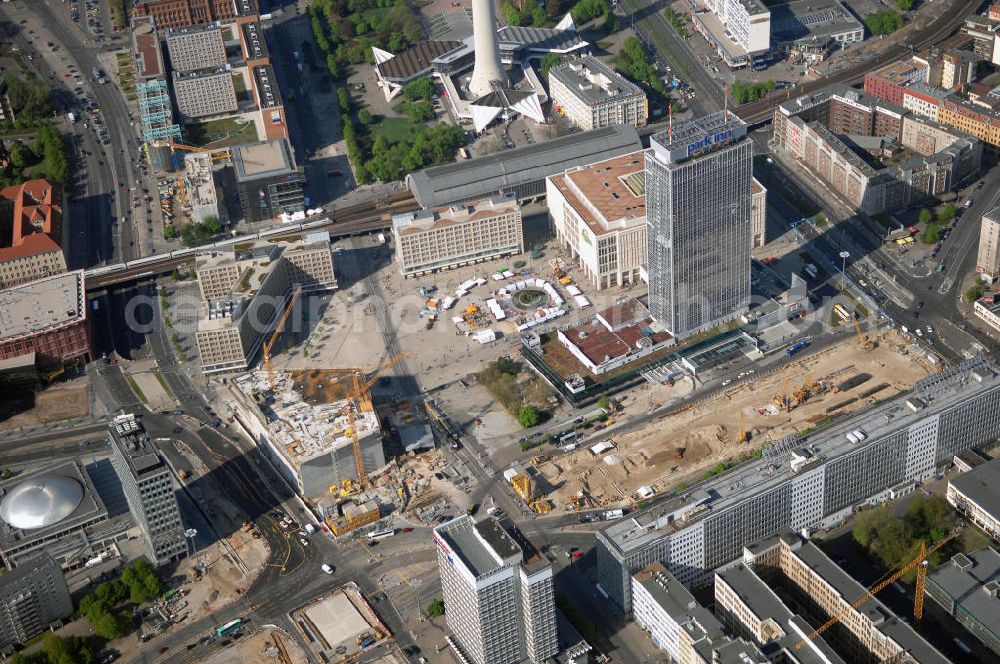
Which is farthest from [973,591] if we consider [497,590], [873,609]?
[497,590]

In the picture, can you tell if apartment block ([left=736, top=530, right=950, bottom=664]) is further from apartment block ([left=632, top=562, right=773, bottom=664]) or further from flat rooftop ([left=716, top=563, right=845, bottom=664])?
apartment block ([left=632, top=562, right=773, bottom=664])

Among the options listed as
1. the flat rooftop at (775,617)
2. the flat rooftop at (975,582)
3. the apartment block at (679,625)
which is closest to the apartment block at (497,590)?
the apartment block at (679,625)

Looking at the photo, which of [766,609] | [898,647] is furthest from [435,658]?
[898,647]

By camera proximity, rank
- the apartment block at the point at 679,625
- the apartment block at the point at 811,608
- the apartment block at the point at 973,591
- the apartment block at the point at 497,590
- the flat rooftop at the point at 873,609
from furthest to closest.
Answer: the apartment block at the point at 973,591 → the apartment block at the point at 497,590 → the apartment block at the point at 811,608 → the apartment block at the point at 679,625 → the flat rooftop at the point at 873,609

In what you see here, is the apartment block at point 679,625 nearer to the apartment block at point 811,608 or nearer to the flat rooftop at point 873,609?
the apartment block at point 811,608

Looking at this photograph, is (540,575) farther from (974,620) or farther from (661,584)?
(974,620)

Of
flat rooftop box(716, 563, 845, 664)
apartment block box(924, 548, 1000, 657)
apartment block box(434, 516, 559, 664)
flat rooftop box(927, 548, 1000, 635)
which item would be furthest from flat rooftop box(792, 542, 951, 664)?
apartment block box(434, 516, 559, 664)

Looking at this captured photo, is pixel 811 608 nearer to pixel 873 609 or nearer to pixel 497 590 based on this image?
pixel 873 609
